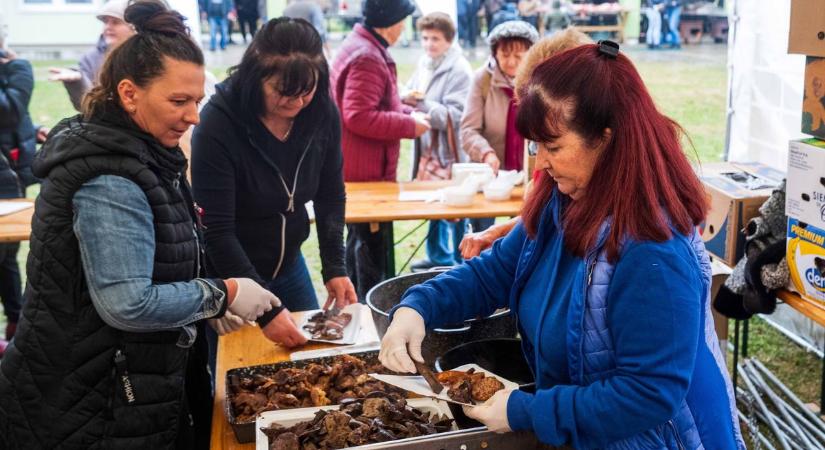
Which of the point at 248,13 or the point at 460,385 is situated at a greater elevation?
the point at 248,13

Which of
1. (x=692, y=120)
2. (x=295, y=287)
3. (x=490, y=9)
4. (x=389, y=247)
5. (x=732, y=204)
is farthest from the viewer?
(x=490, y=9)

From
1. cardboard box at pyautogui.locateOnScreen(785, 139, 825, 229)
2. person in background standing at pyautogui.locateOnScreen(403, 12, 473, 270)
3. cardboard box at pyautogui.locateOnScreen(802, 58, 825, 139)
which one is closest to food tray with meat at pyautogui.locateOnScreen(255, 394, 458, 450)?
cardboard box at pyautogui.locateOnScreen(785, 139, 825, 229)

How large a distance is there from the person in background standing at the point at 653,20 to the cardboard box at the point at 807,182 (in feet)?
43.7

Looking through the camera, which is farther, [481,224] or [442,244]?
[442,244]

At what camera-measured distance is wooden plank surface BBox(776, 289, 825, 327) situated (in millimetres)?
2588

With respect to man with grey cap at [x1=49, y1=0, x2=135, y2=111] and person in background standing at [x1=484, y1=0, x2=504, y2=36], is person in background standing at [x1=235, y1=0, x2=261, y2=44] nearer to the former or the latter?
person in background standing at [x1=484, y1=0, x2=504, y2=36]

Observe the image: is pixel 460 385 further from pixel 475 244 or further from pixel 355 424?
pixel 475 244

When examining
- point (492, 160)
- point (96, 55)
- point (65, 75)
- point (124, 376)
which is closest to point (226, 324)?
point (124, 376)

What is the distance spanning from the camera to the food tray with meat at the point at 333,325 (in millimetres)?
2352

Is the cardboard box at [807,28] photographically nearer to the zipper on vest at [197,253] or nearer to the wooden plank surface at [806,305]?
the wooden plank surface at [806,305]

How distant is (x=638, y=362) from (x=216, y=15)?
A: 12731mm

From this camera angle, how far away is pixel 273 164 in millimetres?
2541

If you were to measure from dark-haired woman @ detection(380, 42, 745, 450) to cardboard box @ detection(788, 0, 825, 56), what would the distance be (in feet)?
4.08

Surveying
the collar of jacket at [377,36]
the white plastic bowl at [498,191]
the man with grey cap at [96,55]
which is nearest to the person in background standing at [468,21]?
the man with grey cap at [96,55]
